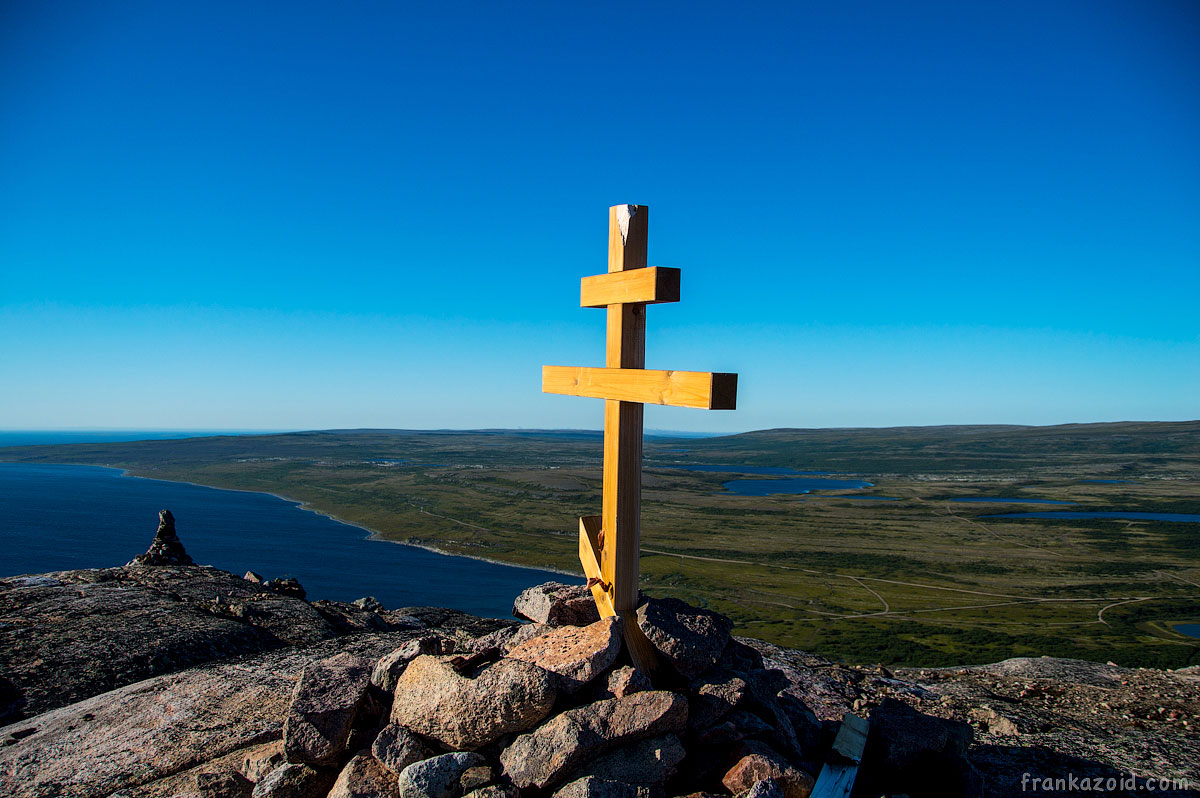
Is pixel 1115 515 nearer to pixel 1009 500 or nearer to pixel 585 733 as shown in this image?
pixel 1009 500

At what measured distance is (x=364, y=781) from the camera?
21.1ft

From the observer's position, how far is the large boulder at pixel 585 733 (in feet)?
19.3

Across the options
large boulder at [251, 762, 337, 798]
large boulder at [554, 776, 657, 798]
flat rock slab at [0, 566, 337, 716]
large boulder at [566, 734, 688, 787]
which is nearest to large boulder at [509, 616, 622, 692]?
large boulder at [566, 734, 688, 787]

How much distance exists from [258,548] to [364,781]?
11877 cm

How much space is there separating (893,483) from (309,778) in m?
211

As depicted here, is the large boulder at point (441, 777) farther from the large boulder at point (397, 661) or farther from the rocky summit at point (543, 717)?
the large boulder at point (397, 661)

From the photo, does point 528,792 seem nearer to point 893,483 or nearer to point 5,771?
point 5,771

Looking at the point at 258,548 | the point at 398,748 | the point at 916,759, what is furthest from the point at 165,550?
the point at 258,548

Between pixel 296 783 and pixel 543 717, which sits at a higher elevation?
pixel 543 717

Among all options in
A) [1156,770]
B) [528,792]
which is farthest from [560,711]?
[1156,770]

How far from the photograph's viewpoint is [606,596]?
23.5ft

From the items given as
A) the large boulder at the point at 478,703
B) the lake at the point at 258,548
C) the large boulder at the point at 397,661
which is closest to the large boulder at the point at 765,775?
the large boulder at the point at 478,703

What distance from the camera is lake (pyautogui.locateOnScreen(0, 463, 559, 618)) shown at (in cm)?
8244

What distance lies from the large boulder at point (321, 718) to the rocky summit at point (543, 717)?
2cm
